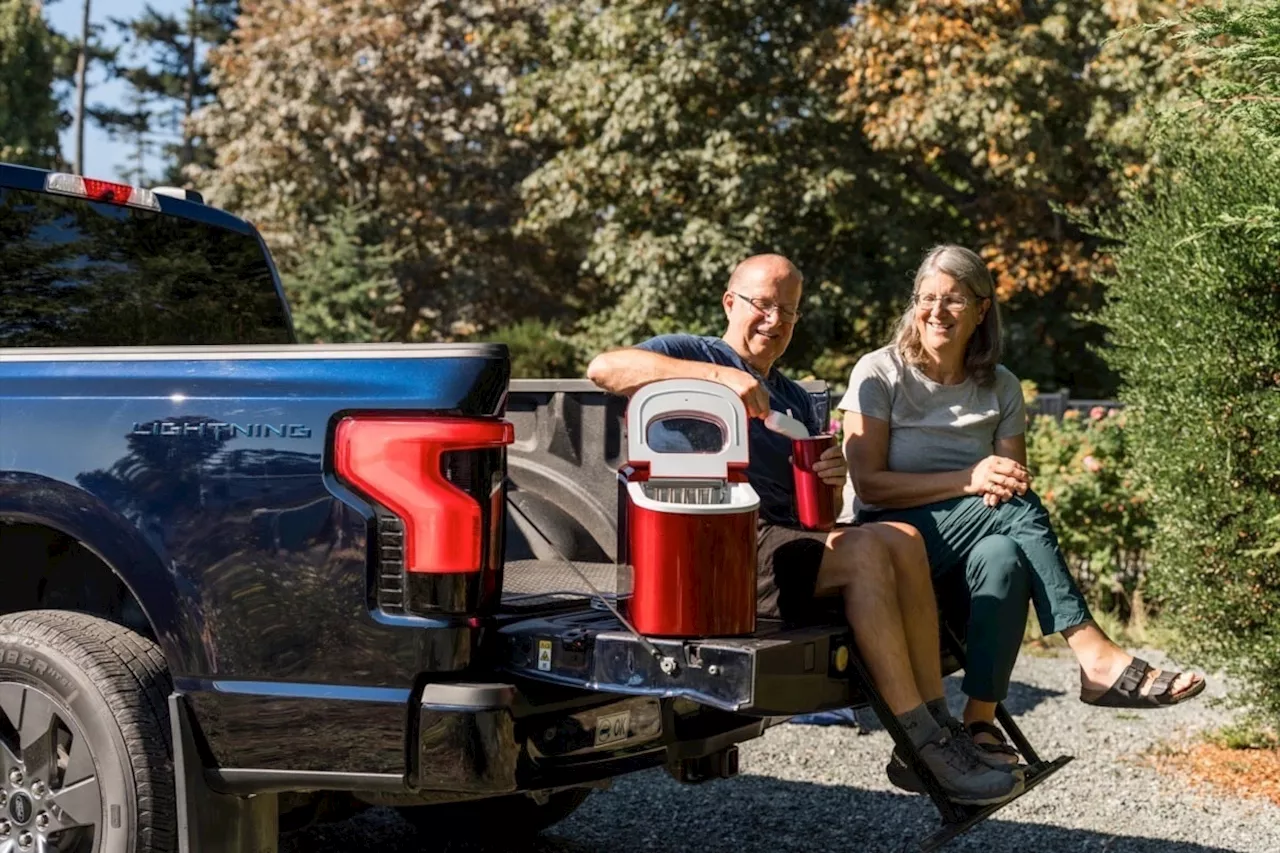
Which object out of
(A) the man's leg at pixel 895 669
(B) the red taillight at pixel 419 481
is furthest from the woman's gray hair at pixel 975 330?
(B) the red taillight at pixel 419 481

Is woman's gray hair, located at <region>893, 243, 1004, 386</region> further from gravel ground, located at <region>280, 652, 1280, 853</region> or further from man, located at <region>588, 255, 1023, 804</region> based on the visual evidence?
gravel ground, located at <region>280, 652, 1280, 853</region>

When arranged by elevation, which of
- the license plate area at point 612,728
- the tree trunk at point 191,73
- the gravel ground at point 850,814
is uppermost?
the tree trunk at point 191,73

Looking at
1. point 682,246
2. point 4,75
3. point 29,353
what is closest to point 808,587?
point 29,353

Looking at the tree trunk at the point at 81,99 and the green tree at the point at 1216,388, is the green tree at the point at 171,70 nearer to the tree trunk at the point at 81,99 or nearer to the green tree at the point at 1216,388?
the tree trunk at the point at 81,99

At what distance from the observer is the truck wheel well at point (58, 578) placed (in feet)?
11.3

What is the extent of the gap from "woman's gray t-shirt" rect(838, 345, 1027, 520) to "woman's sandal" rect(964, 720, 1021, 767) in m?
0.66

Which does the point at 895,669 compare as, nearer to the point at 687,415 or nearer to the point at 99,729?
the point at 687,415

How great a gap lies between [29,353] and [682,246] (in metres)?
15.3

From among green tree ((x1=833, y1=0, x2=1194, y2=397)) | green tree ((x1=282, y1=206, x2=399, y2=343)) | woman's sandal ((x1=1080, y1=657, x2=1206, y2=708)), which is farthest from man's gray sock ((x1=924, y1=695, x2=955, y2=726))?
green tree ((x1=282, y1=206, x2=399, y2=343))

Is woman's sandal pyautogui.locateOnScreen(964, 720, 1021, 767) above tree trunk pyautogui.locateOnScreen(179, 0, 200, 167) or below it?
below

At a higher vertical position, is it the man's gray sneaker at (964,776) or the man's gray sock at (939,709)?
the man's gray sock at (939,709)

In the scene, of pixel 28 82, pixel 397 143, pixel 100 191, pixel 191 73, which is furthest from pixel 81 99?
pixel 100 191

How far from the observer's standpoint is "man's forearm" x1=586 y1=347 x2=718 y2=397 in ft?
11.6

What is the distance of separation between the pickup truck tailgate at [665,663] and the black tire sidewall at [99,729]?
82 centimetres
